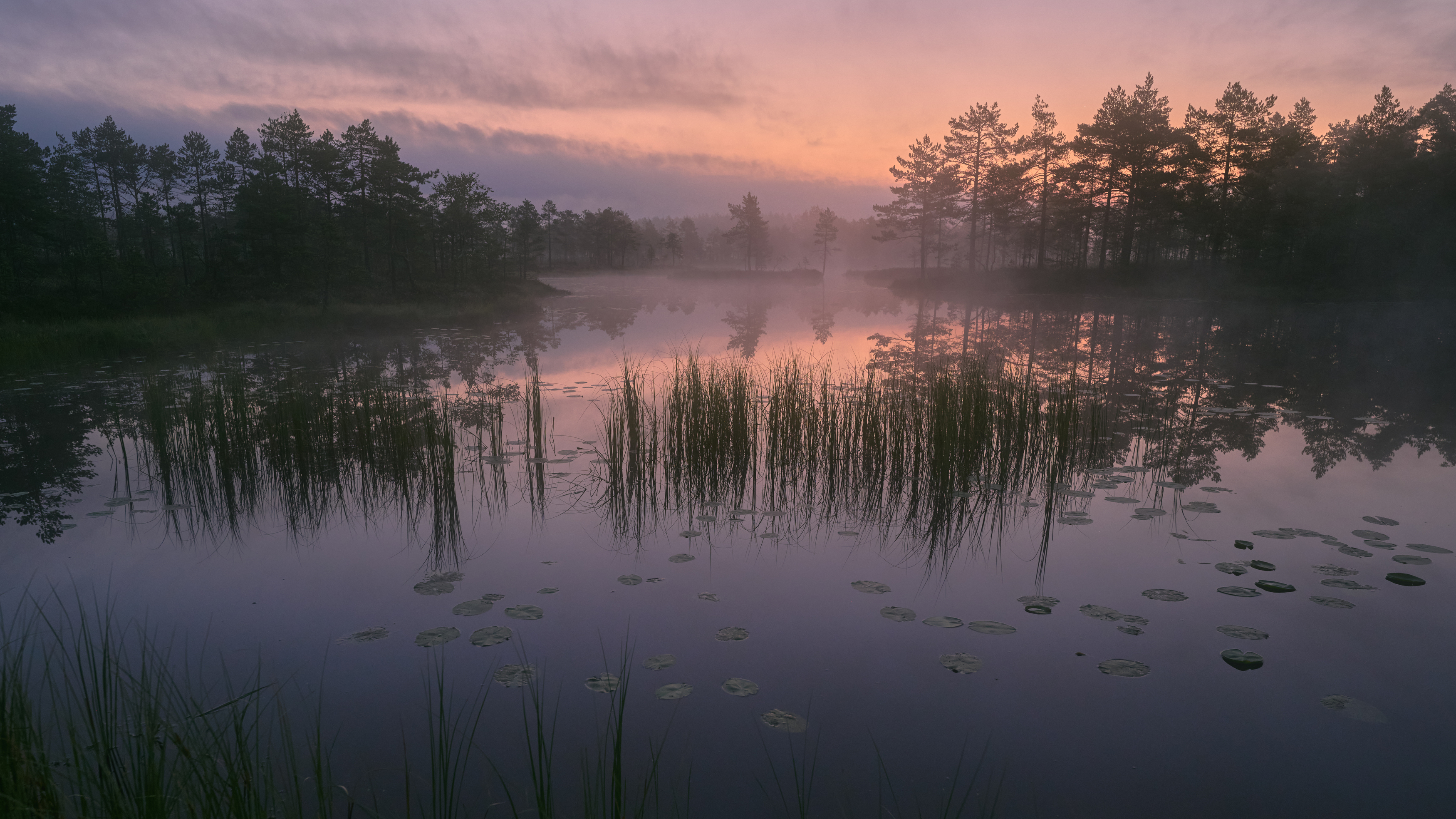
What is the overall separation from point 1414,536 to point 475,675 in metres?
6.45

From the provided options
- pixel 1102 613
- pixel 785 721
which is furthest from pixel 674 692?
pixel 1102 613

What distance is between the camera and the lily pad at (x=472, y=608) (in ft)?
12.2

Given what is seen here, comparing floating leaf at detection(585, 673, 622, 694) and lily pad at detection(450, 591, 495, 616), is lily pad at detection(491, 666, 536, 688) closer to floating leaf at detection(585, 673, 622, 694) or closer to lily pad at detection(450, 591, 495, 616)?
floating leaf at detection(585, 673, 622, 694)

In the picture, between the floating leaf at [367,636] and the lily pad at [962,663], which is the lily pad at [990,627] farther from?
the floating leaf at [367,636]

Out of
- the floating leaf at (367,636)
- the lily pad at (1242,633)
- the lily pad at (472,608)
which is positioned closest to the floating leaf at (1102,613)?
the lily pad at (1242,633)

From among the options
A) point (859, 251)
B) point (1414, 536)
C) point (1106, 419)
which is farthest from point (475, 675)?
Answer: point (859, 251)

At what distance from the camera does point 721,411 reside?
648 centimetres

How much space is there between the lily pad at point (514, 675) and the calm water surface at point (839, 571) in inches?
2.2

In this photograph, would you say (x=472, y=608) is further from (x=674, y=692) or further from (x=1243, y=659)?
(x=1243, y=659)

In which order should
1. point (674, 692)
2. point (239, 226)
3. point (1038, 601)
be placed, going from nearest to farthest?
point (674, 692) < point (1038, 601) < point (239, 226)

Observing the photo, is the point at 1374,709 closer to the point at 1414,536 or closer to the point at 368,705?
the point at 1414,536

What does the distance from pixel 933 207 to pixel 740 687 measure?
159 feet

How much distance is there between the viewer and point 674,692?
2.98m

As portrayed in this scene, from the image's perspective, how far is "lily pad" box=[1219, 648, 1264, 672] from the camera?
3.14 metres
